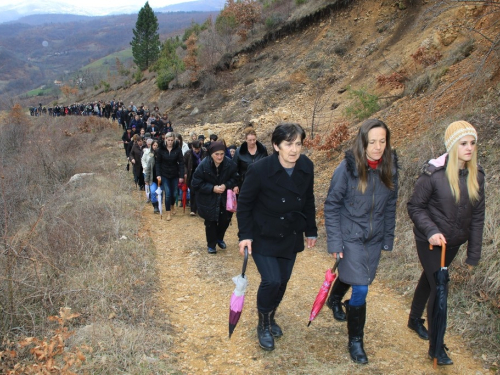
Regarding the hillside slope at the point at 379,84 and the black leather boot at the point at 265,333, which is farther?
the hillside slope at the point at 379,84

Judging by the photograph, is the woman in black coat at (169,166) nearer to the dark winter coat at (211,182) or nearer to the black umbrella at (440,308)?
the dark winter coat at (211,182)

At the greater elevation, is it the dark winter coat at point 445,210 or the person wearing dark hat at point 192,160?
the dark winter coat at point 445,210

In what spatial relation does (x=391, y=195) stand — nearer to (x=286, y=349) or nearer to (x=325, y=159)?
(x=286, y=349)

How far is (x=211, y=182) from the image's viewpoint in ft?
21.0

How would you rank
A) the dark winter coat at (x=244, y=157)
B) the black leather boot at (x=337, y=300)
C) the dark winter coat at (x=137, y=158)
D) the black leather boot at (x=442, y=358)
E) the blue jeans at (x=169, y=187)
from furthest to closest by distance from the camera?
the dark winter coat at (x=137, y=158) < the blue jeans at (x=169, y=187) < the dark winter coat at (x=244, y=157) < the black leather boot at (x=337, y=300) < the black leather boot at (x=442, y=358)

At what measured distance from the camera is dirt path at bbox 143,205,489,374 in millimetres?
3629

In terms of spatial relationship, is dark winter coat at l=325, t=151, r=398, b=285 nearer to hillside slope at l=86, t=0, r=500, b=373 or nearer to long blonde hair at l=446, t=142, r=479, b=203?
long blonde hair at l=446, t=142, r=479, b=203

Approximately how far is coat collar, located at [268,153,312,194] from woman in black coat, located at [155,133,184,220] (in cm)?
486

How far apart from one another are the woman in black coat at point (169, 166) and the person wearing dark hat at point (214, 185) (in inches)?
78.1

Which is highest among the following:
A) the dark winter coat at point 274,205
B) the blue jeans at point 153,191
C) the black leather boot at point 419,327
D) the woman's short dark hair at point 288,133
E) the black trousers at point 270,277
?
Result: the woman's short dark hair at point 288,133

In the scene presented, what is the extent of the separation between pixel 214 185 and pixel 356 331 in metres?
3.35

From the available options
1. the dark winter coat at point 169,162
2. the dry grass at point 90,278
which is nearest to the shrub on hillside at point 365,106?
the dark winter coat at point 169,162

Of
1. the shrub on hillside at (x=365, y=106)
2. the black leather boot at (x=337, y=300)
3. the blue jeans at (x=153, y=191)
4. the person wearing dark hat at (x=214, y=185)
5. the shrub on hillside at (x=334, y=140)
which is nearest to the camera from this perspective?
the black leather boot at (x=337, y=300)

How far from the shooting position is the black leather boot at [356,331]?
11.7ft
